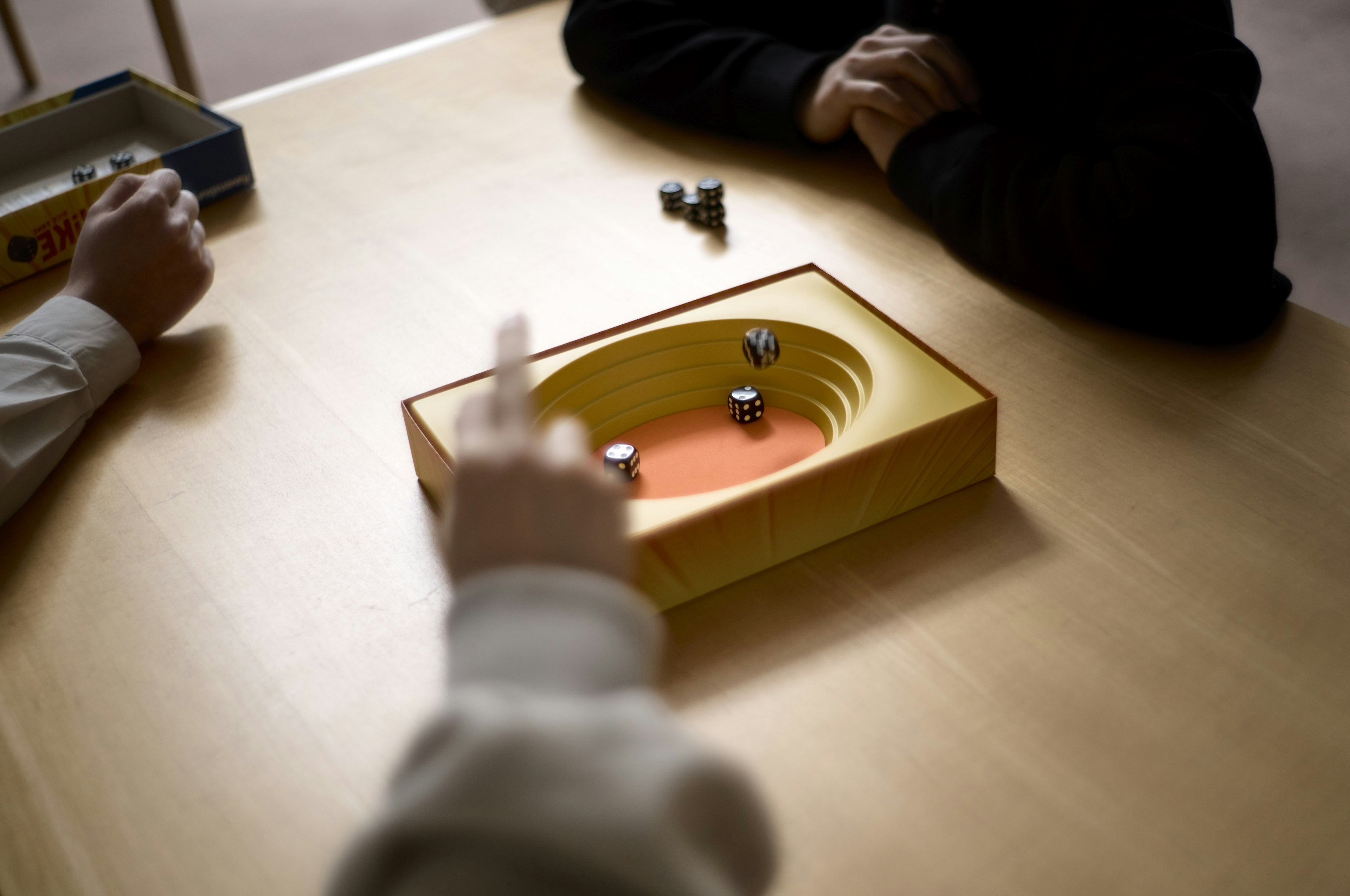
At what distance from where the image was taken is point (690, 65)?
4.28 feet

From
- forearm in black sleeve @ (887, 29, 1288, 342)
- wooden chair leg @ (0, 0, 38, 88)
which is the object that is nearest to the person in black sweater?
forearm in black sleeve @ (887, 29, 1288, 342)

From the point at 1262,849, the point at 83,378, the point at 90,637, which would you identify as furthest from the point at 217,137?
the point at 1262,849

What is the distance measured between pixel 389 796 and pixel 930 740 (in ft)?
1.07

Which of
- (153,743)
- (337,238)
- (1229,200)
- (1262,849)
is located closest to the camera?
(1262,849)

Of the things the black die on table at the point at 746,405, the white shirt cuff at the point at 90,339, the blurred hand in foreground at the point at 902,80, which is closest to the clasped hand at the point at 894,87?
the blurred hand in foreground at the point at 902,80

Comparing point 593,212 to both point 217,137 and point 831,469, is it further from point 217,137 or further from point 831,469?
point 831,469

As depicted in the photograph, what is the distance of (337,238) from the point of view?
118 centimetres

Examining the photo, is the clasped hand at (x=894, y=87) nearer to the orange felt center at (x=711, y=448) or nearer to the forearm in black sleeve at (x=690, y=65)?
the forearm in black sleeve at (x=690, y=65)

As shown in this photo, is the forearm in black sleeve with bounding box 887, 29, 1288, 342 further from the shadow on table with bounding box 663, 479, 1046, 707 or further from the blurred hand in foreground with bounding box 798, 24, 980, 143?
the shadow on table with bounding box 663, 479, 1046, 707

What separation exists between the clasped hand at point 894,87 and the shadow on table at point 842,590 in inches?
20.1

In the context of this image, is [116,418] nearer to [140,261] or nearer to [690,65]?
[140,261]

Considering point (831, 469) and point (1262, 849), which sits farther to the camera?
point (831, 469)

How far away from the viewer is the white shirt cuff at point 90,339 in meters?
0.94

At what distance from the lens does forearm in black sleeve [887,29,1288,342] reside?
2.98ft
